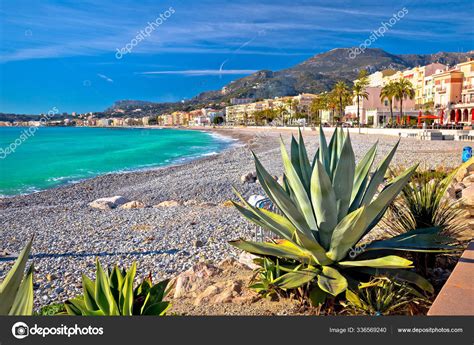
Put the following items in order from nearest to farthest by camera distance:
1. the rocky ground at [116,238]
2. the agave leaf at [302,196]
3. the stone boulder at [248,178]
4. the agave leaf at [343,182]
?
the agave leaf at [343,182] → the agave leaf at [302,196] → the rocky ground at [116,238] → the stone boulder at [248,178]

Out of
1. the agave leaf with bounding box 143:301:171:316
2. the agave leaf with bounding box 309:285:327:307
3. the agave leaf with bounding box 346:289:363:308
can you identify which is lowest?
the agave leaf with bounding box 309:285:327:307

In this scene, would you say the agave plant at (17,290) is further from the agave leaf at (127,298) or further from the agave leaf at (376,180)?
the agave leaf at (376,180)

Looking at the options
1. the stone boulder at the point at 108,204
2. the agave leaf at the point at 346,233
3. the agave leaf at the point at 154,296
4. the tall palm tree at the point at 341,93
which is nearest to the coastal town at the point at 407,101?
the tall palm tree at the point at 341,93

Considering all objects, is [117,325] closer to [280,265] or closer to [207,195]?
[280,265]

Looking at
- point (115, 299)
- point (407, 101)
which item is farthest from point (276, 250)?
point (407, 101)

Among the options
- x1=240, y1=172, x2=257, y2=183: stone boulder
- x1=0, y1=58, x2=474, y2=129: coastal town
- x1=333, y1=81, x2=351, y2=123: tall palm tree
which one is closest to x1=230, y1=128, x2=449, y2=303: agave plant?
x1=240, y1=172, x2=257, y2=183: stone boulder

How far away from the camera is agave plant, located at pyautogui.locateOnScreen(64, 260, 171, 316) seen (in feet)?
7.14

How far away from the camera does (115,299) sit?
2340mm

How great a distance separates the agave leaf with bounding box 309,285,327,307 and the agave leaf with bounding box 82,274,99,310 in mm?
1409

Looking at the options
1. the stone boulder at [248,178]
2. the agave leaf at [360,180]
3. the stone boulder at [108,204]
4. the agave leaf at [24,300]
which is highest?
the agave leaf at [360,180]

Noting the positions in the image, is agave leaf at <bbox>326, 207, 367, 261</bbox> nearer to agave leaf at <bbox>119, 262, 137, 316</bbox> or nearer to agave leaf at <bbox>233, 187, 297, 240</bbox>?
agave leaf at <bbox>233, 187, 297, 240</bbox>

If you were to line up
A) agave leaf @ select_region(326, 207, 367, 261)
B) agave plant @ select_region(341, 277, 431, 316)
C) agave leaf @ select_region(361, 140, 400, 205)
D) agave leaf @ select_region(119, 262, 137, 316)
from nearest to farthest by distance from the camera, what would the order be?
1. agave leaf @ select_region(119, 262, 137, 316)
2. agave plant @ select_region(341, 277, 431, 316)
3. agave leaf @ select_region(326, 207, 367, 261)
4. agave leaf @ select_region(361, 140, 400, 205)

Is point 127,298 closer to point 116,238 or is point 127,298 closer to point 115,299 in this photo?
point 115,299

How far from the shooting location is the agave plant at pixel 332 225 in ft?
9.04
